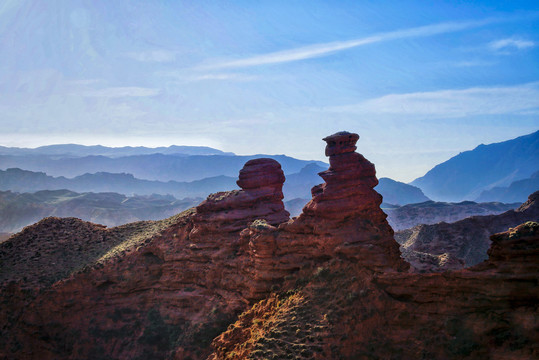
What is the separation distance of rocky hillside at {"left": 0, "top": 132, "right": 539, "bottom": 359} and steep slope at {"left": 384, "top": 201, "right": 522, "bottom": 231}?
11935 cm

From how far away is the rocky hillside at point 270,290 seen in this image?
22234 millimetres

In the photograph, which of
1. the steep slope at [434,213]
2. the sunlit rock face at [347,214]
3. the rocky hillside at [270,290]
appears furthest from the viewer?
the steep slope at [434,213]

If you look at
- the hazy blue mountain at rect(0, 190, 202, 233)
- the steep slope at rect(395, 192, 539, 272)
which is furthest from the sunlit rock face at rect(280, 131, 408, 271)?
the hazy blue mountain at rect(0, 190, 202, 233)

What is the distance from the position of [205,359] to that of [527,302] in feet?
73.6

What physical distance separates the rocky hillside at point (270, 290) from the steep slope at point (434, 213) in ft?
392

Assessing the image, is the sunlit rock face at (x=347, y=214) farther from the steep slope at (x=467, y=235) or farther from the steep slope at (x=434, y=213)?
the steep slope at (x=434, y=213)

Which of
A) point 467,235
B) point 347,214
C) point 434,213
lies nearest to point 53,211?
point 434,213

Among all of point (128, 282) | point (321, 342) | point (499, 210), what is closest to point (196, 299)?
point (128, 282)

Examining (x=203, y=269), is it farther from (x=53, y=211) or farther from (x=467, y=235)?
(x=53, y=211)

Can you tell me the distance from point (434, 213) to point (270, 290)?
13622cm

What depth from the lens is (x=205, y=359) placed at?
32.9 metres

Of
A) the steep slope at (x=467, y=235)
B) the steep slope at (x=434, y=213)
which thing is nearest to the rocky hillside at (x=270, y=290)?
the steep slope at (x=467, y=235)

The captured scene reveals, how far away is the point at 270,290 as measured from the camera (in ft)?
107

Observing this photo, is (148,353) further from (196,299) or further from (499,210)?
(499,210)
